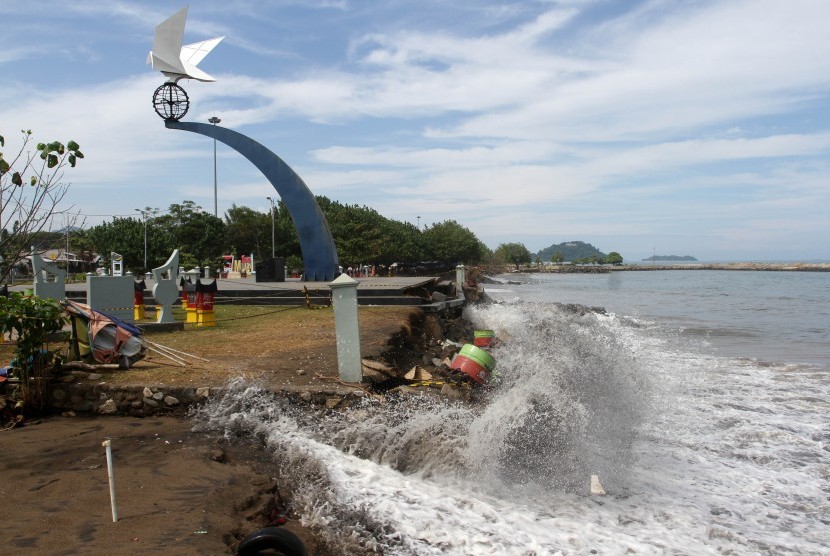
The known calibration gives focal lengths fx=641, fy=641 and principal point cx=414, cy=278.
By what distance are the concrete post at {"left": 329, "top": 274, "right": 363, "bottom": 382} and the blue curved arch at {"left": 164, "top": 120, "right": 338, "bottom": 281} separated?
16164 millimetres

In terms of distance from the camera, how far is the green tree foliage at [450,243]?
83750 mm

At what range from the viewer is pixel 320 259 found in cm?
2372

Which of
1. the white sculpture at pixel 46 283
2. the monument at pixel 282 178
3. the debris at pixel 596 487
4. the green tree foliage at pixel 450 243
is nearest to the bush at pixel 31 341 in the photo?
the debris at pixel 596 487

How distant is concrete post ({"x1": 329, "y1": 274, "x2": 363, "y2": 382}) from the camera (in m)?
7.57

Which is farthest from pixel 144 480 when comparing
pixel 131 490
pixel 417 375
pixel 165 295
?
pixel 165 295

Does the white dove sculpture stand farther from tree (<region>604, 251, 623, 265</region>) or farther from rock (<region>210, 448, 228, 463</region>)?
tree (<region>604, 251, 623, 265</region>)

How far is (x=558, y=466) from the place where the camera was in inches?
251

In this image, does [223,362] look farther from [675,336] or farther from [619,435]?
[675,336]

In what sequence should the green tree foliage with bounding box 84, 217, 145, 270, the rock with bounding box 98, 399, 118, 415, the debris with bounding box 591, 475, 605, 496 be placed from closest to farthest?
the debris with bounding box 591, 475, 605, 496, the rock with bounding box 98, 399, 118, 415, the green tree foliage with bounding box 84, 217, 145, 270

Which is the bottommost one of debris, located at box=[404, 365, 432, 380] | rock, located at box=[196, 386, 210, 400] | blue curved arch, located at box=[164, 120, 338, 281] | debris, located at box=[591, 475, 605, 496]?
debris, located at box=[591, 475, 605, 496]

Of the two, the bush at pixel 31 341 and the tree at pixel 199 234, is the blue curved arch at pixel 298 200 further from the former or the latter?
the tree at pixel 199 234

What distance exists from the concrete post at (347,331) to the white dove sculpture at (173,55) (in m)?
17.9

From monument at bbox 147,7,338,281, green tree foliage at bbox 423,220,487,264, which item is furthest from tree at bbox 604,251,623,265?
monument at bbox 147,7,338,281

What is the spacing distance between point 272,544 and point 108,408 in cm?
431
